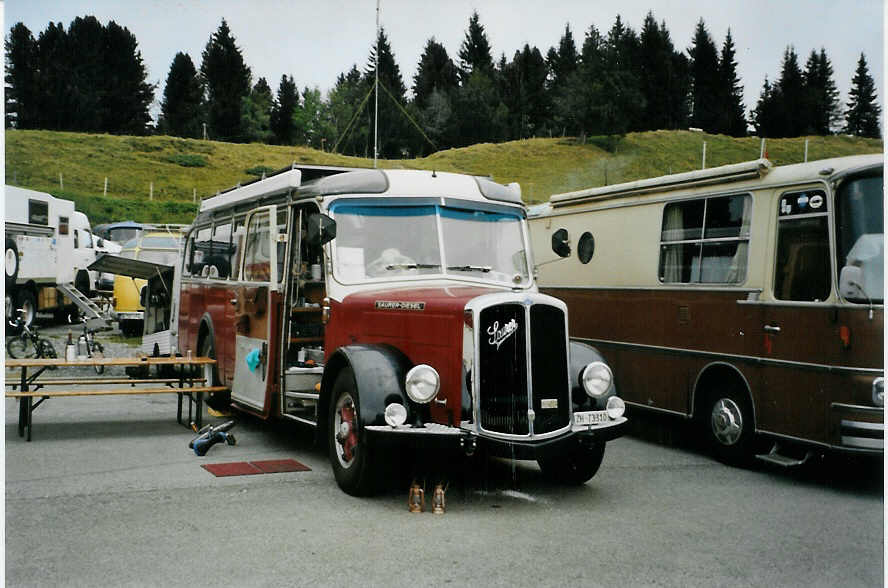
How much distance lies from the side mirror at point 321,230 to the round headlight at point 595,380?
7.85ft

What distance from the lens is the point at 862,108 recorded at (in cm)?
745

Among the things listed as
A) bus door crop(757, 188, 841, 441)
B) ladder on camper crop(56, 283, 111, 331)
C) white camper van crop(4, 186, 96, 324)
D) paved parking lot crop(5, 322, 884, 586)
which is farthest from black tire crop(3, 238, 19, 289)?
bus door crop(757, 188, 841, 441)

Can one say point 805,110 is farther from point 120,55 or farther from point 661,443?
point 120,55

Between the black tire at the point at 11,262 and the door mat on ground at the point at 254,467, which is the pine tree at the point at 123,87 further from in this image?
the black tire at the point at 11,262

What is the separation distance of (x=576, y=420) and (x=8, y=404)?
25.5 ft

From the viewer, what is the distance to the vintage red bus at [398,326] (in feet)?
21.7

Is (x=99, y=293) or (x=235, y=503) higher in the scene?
(x=99, y=293)

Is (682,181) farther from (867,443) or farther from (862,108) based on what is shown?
(867,443)

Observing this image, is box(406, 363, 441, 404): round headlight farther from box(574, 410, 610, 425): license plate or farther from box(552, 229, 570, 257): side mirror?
box(552, 229, 570, 257): side mirror

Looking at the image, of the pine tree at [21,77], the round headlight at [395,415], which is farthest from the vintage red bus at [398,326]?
the pine tree at [21,77]

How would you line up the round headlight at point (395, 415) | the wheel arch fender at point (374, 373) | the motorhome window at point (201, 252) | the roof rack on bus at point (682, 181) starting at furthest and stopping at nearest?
the motorhome window at point (201, 252) → the roof rack on bus at point (682, 181) → the wheel arch fender at point (374, 373) → the round headlight at point (395, 415)

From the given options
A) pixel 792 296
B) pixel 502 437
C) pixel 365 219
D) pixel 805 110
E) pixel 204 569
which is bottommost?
pixel 204 569

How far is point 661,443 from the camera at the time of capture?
33.1 ft

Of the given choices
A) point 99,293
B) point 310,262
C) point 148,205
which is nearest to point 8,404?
point 310,262
